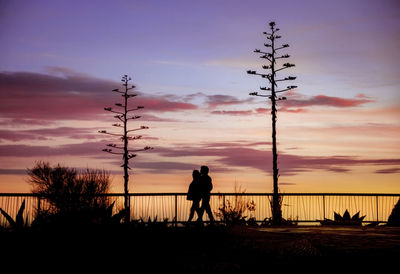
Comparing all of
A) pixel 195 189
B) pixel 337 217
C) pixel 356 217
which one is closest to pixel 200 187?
pixel 195 189

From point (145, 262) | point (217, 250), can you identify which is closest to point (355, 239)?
point (217, 250)

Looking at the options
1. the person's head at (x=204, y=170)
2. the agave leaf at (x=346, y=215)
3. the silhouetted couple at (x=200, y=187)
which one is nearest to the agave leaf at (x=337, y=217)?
the agave leaf at (x=346, y=215)

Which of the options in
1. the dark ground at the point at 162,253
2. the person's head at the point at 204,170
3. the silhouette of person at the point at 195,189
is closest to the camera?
the dark ground at the point at 162,253

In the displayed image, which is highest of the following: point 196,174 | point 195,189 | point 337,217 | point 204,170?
point 204,170

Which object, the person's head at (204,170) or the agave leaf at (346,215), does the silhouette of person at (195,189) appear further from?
the agave leaf at (346,215)

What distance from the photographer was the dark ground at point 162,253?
28.7ft

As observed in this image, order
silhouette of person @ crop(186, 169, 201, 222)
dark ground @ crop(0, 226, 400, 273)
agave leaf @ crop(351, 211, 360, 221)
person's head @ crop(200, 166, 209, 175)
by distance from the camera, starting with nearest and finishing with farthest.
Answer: dark ground @ crop(0, 226, 400, 273) < person's head @ crop(200, 166, 209, 175) < silhouette of person @ crop(186, 169, 201, 222) < agave leaf @ crop(351, 211, 360, 221)

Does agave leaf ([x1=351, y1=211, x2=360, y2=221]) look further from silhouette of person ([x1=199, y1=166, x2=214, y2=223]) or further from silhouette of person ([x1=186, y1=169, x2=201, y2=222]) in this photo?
silhouette of person ([x1=186, y1=169, x2=201, y2=222])

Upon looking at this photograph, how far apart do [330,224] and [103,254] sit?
56.7 feet

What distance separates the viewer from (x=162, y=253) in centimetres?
965

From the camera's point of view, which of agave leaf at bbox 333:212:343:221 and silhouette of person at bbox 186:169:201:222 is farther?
agave leaf at bbox 333:212:343:221

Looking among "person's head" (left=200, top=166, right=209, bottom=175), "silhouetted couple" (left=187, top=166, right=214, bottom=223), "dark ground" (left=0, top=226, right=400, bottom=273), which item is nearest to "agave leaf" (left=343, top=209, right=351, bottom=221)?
"silhouetted couple" (left=187, top=166, right=214, bottom=223)

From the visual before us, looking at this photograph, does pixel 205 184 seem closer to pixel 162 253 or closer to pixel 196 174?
pixel 196 174

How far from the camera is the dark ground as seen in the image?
344 inches
